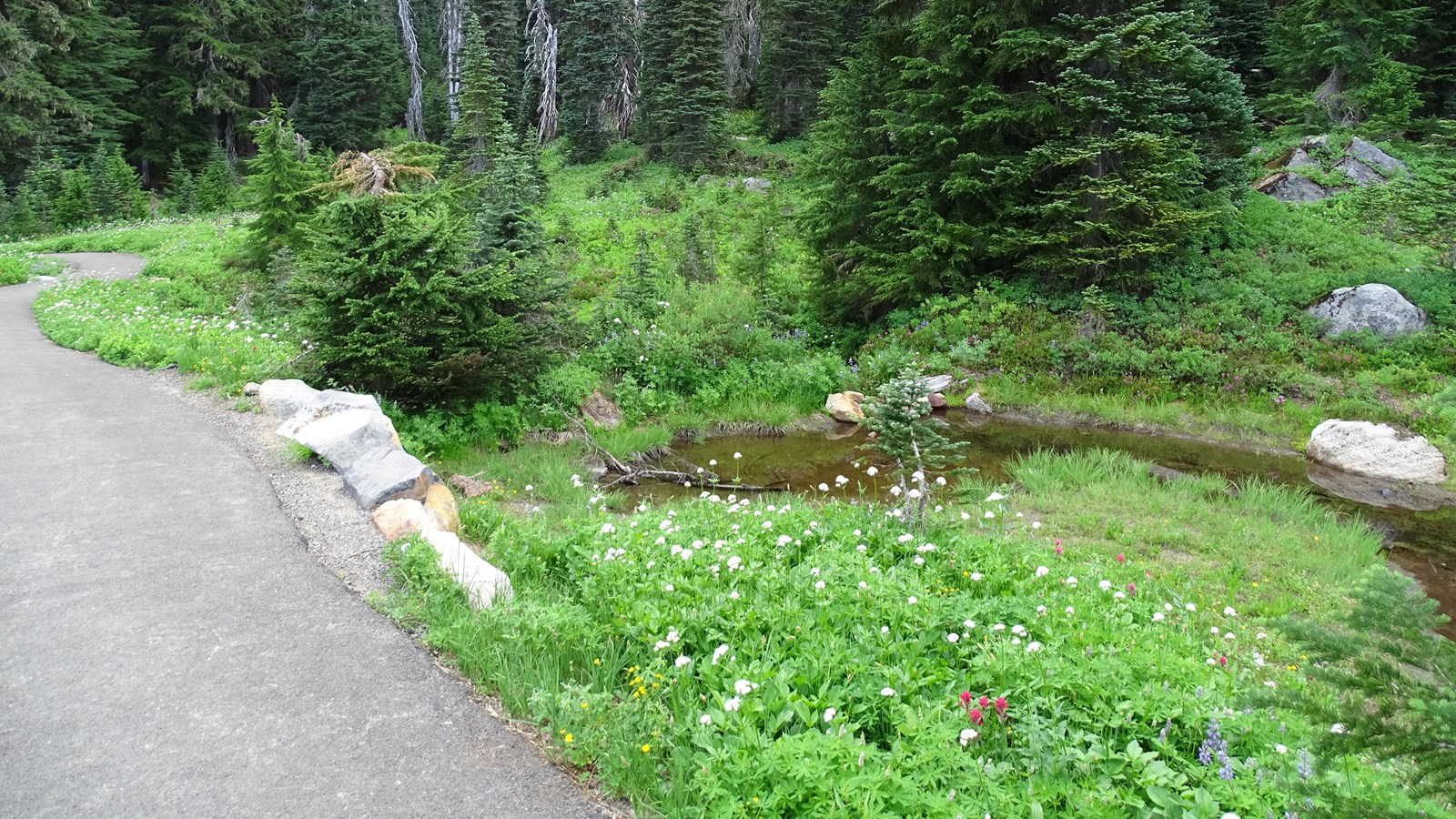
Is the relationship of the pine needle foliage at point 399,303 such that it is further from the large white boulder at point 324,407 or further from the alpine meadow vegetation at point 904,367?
the large white boulder at point 324,407

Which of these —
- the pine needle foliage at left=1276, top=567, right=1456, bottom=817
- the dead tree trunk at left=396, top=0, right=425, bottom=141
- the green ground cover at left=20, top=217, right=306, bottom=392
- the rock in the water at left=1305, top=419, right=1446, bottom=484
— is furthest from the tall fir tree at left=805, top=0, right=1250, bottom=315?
the dead tree trunk at left=396, top=0, right=425, bottom=141

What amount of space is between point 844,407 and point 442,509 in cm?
799

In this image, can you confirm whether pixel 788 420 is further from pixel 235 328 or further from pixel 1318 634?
pixel 1318 634

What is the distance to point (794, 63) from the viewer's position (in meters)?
33.1

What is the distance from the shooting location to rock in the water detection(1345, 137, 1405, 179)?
58.3 ft

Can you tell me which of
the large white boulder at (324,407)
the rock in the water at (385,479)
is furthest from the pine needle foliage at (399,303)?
the rock in the water at (385,479)

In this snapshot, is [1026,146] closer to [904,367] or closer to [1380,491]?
[904,367]

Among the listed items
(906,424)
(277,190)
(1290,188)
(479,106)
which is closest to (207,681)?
(906,424)

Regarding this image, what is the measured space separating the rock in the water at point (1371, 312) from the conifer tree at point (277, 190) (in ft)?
57.6

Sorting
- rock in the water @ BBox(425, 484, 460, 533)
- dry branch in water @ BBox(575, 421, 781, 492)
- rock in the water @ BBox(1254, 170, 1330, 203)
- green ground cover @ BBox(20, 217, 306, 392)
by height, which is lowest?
dry branch in water @ BBox(575, 421, 781, 492)

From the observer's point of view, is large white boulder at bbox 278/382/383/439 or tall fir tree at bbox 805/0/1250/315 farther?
tall fir tree at bbox 805/0/1250/315

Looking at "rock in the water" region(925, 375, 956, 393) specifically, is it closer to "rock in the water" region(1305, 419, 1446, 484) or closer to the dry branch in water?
the dry branch in water

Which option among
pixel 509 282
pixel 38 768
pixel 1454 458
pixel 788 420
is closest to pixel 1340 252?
pixel 1454 458

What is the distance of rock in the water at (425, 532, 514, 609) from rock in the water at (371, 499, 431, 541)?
0.25 metres
